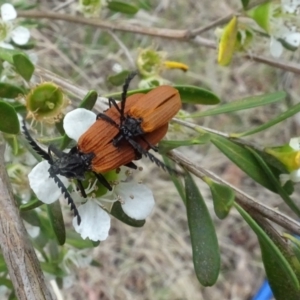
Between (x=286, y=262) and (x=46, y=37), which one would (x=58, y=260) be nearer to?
(x=286, y=262)

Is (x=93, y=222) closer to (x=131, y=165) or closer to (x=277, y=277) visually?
(x=131, y=165)

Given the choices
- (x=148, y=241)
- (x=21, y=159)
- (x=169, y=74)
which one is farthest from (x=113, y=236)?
(x=21, y=159)

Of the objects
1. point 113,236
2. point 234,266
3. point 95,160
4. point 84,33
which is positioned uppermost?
point 95,160

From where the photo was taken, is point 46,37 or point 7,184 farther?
point 46,37

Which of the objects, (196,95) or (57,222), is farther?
(196,95)

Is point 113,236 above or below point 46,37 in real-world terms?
below

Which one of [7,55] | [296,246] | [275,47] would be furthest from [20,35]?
[296,246]

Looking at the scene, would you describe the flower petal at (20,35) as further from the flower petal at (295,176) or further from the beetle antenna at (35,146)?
the flower petal at (295,176)
